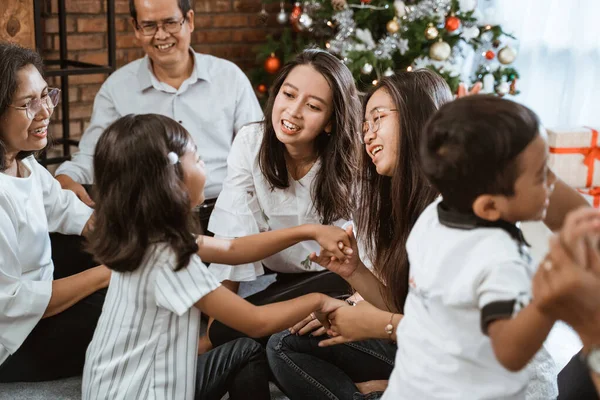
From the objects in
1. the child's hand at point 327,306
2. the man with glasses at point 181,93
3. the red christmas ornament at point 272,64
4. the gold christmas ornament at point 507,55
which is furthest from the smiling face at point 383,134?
the red christmas ornament at point 272,64

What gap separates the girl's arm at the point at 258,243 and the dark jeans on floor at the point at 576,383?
0.58 meters

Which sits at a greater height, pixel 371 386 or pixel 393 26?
pixel 393 26

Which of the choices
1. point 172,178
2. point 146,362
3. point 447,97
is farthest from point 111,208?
point 447,97

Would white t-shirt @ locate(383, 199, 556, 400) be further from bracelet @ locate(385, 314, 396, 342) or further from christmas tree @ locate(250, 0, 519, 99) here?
christmas tree @ locate(250, 0, 519, 99)

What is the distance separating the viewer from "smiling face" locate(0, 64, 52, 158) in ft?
6.50

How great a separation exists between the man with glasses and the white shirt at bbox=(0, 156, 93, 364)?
85 centimetres

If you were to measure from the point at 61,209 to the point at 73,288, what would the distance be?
1.15 feet

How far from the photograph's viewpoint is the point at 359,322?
1.63 m

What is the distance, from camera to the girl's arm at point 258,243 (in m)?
1.78

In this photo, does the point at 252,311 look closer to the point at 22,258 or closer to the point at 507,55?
the point at 22,258

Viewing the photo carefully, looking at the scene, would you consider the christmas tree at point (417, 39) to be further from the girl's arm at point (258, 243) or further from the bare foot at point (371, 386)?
the bare foot at point (371, 386)

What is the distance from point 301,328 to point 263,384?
0.61 ft

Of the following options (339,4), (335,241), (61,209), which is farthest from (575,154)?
(61,209)

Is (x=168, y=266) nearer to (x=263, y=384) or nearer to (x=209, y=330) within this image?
(x=263, y=384)
